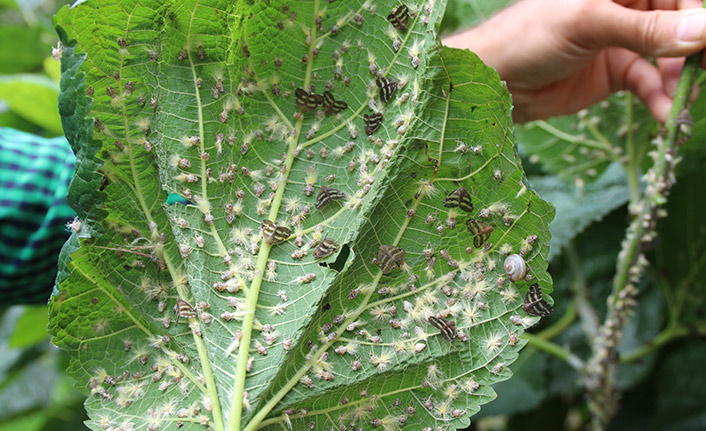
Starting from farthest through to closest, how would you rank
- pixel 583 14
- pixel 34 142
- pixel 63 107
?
pixel 34 142, pixel 583 14, pixel 63 107

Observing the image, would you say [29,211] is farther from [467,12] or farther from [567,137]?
[567,137]

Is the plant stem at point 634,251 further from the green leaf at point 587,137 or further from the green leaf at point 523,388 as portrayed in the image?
the green leaf at point 587,137


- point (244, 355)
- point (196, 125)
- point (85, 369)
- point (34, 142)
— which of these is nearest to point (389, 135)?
point (196, 125)

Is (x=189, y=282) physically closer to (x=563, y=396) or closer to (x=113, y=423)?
(x=113, y=423)

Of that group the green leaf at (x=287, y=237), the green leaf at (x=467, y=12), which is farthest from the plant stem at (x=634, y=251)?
the green leaf at (x=467, y=12)

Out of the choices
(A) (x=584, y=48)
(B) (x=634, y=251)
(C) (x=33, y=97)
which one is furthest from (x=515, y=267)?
(C) (x=33, y=97)
